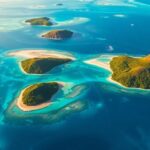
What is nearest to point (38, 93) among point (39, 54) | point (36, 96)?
point (36, 96)

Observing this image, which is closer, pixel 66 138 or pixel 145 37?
pixel 66 138

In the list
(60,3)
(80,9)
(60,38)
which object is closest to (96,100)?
(60,38)

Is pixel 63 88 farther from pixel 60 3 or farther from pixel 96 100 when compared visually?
pixel 60 3

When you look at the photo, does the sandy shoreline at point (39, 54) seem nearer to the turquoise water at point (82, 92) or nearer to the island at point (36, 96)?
the turquoise water at point (82, 92)

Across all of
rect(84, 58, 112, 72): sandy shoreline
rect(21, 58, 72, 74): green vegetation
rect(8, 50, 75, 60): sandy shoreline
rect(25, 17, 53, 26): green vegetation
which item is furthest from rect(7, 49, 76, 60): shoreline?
rect(25, 17, 53, 26): green vegetation

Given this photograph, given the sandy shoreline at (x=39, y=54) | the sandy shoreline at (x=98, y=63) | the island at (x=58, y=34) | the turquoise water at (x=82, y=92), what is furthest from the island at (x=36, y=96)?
the island at (x=58, y=34)

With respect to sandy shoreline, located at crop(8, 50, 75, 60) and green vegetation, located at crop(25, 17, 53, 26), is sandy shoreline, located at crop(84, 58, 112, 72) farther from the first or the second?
green vegetation, located at crop(25, 17, 53, 26)
